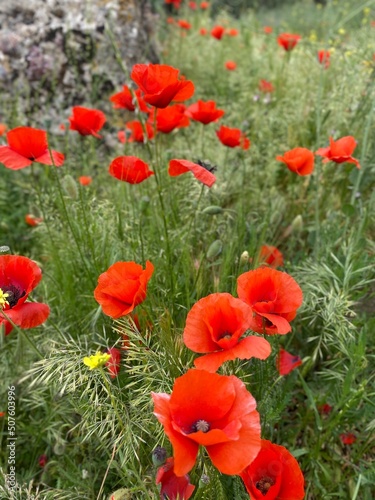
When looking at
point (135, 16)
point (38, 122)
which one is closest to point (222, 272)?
point (38, 122)

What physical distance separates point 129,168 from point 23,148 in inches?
11.9

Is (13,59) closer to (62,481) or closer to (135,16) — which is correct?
(135,16)

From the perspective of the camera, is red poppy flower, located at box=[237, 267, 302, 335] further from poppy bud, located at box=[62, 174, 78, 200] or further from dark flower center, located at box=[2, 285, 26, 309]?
poppy bud, located at box=[62, 174, 78, 200]

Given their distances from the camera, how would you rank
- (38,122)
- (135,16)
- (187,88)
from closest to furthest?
(187,88), (38,122), (135,16)

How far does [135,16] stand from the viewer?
3447 millimetres

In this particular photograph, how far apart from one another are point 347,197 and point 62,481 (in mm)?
1706

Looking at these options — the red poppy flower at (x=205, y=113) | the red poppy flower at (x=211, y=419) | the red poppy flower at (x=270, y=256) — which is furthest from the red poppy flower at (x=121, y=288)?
the red poppy flower at (x=205, y=113)

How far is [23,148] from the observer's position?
1.39 meters

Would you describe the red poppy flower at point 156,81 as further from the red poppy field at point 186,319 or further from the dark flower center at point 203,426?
the dark flower center at point 203,426

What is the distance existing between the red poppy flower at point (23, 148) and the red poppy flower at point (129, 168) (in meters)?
0.17

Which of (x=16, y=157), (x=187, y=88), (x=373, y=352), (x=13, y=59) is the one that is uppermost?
(x=187, y=88)

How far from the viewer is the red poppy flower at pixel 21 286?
1.10 m

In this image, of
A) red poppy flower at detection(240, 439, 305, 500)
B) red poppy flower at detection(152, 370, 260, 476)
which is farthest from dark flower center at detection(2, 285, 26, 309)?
red poppy flower at detection(240, 439, 305, 500)

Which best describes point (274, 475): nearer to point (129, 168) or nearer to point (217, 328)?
point (217, 328)
